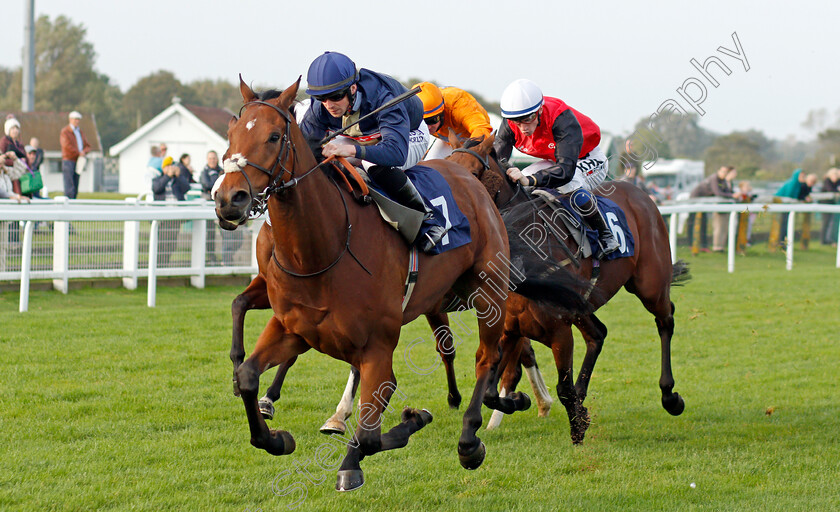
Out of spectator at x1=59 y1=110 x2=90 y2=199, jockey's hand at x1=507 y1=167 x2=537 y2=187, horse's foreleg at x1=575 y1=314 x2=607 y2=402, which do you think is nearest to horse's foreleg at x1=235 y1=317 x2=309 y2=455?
jockey's hand at x1=507 y1=167 x2=537 y2=187

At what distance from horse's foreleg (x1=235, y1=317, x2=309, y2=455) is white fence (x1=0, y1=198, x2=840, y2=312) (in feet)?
15.9

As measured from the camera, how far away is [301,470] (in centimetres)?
411

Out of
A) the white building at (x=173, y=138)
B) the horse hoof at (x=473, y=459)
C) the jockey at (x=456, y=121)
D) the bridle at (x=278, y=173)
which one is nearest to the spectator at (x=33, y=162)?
the jockey at (x=456, y=121)

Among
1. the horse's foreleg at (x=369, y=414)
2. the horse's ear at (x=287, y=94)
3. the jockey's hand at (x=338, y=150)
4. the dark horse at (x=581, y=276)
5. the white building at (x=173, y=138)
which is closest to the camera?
the horse's ear at (x=287, y=94)

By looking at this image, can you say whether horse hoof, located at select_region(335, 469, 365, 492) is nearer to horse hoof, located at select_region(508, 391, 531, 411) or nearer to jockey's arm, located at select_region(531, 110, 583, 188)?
horse hoof, located at select_region(508, 391, 531, 411)

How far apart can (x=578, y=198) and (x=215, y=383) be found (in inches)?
100

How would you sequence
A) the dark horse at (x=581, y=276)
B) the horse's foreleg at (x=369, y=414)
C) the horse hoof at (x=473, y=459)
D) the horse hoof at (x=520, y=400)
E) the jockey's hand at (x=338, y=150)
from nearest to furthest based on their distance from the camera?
the jockey's hand at (x=338, y=150), the horse's foreleg at (x=369, y=414), the horse hoof at (x=473, y=459), the dark horse at (x=581, y=276), the horse hoof at (x=520, y=400)

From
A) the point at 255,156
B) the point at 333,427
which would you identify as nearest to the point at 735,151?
the point at 333,427

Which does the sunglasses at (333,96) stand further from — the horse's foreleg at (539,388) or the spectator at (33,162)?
the spectator at (33,162)

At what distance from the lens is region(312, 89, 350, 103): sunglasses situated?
3490 millimetres

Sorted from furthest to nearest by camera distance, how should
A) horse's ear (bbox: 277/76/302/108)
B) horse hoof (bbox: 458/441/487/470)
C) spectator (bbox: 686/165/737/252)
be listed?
spectator (bbox: 686/165/737/252), horse hoof (bbox: 458/441/487/470), horse's ear (bbox: 277/76/302/108)

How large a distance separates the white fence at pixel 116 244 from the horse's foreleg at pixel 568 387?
15.6ft

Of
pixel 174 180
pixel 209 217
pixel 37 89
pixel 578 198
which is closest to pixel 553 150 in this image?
pixel 578 198

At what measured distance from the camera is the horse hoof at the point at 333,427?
4738 mm
